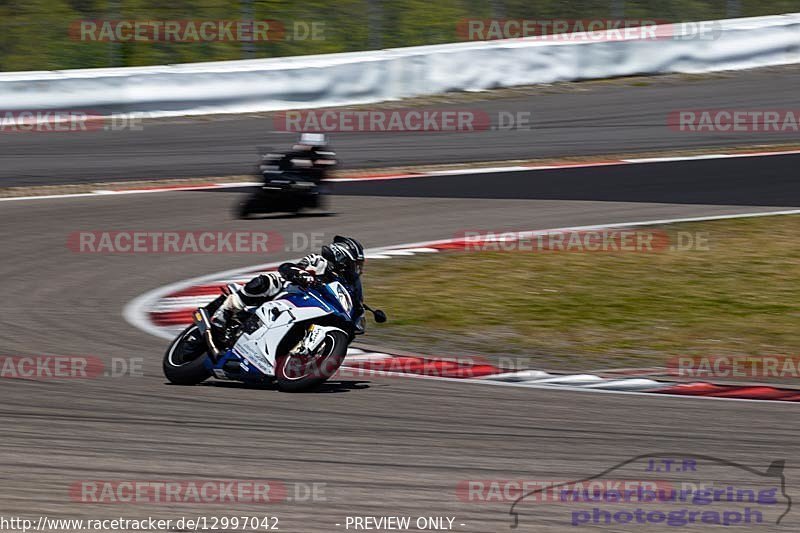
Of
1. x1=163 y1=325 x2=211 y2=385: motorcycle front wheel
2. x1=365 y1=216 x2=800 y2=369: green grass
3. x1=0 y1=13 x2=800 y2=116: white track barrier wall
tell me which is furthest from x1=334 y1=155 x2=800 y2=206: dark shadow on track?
x1=163 y1=325 x2=211 y2=385: motorcycle front wheel

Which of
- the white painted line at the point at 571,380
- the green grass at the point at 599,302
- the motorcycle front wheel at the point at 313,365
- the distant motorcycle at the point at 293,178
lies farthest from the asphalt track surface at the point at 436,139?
the motorcycle front wheel at the point at 313,365

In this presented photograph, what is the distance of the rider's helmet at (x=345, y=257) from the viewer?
25.9ft

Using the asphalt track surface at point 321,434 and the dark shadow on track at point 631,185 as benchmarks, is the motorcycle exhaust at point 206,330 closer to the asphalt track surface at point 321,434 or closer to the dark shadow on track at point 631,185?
the asphalt track surface at point 321,434

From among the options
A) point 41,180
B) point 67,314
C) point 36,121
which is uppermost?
point 36,121

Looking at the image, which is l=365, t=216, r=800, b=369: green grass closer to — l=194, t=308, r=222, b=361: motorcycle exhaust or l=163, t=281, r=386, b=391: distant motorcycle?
l=163, t=281, r=386, b=391: distant motorcycle

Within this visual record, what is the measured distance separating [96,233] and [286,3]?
358 inches

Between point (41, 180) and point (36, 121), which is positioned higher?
point (36, 121)

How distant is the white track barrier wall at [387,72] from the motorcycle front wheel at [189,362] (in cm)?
1119

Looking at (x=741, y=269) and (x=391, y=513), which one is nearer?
(x=391, y=513)

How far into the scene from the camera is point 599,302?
11031mm

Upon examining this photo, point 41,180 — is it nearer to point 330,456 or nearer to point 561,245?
point 561,245

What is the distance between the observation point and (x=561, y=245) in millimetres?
13289

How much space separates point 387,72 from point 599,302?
9921 millimetres

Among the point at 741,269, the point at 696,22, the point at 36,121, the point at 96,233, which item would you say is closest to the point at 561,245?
the point at 741,269
